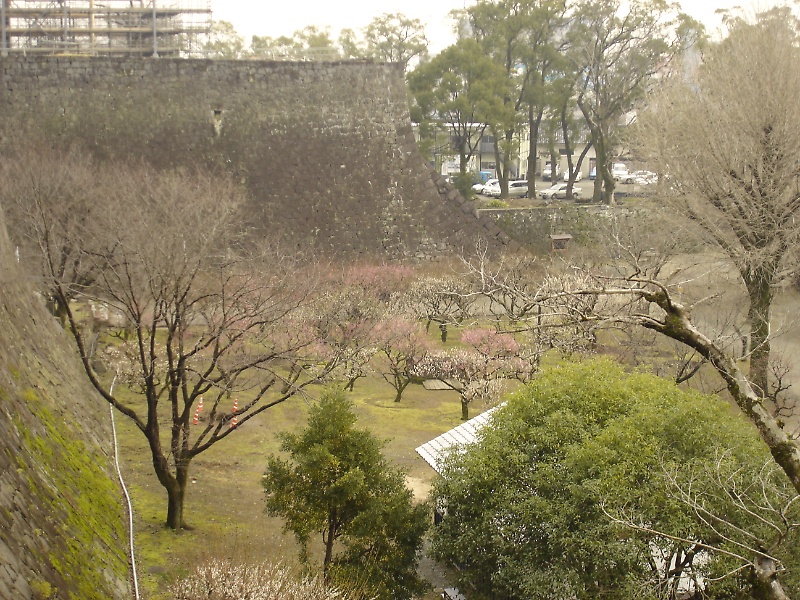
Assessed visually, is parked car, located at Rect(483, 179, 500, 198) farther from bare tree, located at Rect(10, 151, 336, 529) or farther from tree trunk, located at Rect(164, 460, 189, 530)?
tree trunk, located at Rect(164, 460, 189, 530)

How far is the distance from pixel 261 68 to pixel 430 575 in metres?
23.7

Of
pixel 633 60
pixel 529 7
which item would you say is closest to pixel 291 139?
pixel 529 7

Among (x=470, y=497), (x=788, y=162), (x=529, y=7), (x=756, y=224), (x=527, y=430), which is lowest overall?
(x=470, y=497)

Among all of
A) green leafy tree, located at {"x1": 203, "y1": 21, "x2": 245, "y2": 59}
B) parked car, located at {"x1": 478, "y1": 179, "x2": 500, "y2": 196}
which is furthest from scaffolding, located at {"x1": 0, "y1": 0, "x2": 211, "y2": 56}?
parked car, located at {"x1": 478, "y1": 179, "x2": 500, "y2": 196}

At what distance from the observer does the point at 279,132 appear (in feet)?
103

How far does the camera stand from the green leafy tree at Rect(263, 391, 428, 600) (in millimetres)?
9875

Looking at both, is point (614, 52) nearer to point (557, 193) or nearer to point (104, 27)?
point (557, 193)

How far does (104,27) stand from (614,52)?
22.3m

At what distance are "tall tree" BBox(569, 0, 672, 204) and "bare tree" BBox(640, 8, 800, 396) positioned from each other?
15.0m

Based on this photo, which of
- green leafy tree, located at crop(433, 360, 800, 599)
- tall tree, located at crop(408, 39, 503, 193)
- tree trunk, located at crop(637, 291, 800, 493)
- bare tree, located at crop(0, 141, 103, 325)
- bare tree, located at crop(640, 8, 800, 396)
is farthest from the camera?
tall tree, located at crop(408, 39, 503, 193)

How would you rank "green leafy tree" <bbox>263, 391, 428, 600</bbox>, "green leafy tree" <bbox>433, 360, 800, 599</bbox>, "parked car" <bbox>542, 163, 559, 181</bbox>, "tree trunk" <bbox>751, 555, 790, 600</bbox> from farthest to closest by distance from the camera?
"parked car" <bbox>542, 163, 559, 181</bbox> → "green leafy tree" <bbox>263, 391, 428, 600</bbox> → "green leafy tree" <bbox>433, 360, 800, 599</bbox> → "tree trunk" <bbox>751, 555, 790, 600</bbox>

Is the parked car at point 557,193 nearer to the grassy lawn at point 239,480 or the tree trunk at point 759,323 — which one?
the grassy lawn at point 239,480

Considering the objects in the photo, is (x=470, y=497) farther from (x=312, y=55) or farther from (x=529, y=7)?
(x=529, y=7)

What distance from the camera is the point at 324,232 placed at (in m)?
31.0
